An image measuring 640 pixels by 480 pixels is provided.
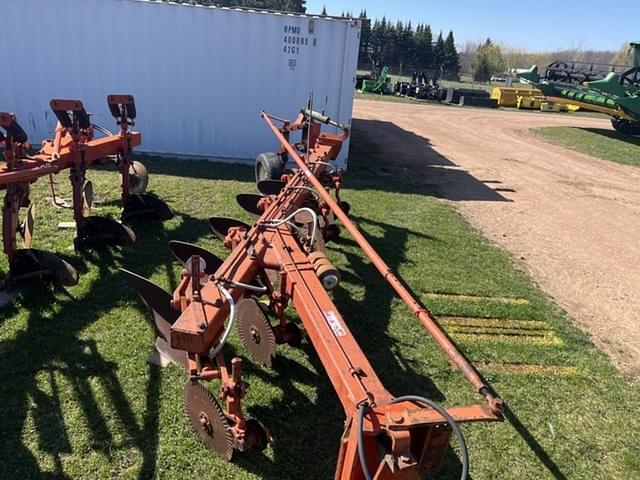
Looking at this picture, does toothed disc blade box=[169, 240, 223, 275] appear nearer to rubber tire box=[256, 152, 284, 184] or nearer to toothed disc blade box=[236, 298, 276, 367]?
toothed disc blade box=[236, 298, 276, 367]

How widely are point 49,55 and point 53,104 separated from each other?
201 inches

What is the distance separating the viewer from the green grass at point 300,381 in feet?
9.36

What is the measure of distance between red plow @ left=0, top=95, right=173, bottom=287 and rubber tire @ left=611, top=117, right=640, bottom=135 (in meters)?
19.0

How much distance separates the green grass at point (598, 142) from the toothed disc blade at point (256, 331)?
14065 millimetres

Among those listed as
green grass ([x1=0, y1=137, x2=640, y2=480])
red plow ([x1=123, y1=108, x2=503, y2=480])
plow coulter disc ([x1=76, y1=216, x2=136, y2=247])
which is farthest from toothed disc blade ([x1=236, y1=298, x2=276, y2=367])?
plow coulter disc ([x1=76, y1=216, x2=136, y2=247])

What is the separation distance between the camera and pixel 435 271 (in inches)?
221

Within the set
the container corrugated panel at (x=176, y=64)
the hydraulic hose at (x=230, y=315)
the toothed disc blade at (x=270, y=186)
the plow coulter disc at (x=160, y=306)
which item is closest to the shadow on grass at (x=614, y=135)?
the container corrugated panel at (x=176, y=64)

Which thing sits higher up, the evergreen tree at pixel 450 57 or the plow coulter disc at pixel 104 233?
the evergreen tree at pixel 450 57

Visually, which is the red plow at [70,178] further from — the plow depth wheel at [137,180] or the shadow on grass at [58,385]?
the shadow on grass at [58,385]

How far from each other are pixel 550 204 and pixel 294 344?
7.04m

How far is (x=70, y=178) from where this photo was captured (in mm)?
4852

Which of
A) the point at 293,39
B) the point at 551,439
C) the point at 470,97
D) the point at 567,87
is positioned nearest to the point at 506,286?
the point at 551,439

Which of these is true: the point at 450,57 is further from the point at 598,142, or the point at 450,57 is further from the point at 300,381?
the point at 300,381

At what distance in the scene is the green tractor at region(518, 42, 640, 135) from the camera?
58.3ft
